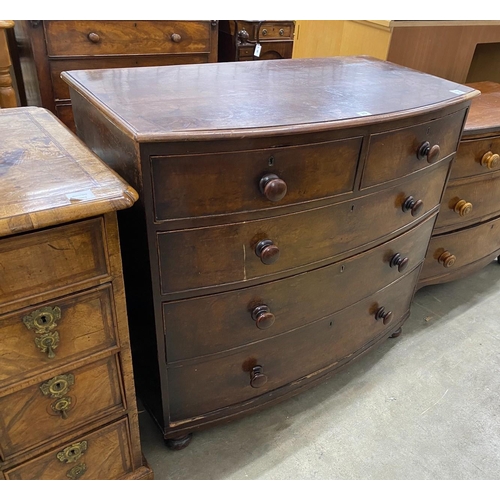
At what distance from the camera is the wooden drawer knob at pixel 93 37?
1.79 metres

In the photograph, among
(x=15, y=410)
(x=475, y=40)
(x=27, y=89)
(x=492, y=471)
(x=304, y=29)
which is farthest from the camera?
(x=304, y=29)

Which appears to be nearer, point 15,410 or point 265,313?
point 15,410

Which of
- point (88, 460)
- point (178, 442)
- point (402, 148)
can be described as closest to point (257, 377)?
point (178, 442)

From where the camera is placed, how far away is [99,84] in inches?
41.4

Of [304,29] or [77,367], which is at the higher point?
[304,29]

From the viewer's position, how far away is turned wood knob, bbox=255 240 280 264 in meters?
0.97

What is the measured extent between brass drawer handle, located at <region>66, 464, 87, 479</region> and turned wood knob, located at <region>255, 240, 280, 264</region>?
0.61 meters

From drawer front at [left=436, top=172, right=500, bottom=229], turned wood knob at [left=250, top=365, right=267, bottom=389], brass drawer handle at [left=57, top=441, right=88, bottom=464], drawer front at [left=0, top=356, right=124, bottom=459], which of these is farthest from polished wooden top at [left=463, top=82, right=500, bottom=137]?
brass drawer handle at [left=57, top=441, right=88, bottom=464]

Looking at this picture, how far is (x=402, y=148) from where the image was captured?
109cm

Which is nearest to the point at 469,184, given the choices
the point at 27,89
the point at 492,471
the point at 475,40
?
the point at 475,40

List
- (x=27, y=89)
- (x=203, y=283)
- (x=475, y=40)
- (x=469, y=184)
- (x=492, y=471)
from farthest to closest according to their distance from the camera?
(x=27, y=89) → (x=475, y=40) → (x=469, y=184) → (x=492, y=471) → (x=203, y=283)

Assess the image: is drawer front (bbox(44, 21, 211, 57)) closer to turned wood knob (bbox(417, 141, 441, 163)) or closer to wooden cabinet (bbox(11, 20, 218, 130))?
wooden cabinet (bbox(11, 20, 218, 130))

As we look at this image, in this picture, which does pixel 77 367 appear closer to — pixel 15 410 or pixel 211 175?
pixel 15 410

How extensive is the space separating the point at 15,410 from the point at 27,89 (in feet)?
5.51
